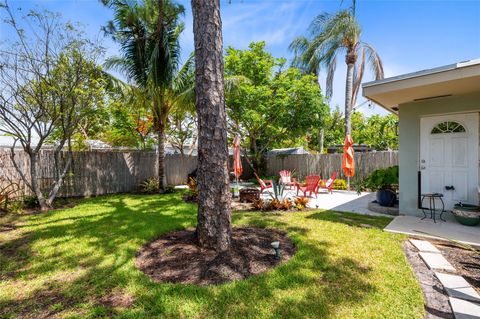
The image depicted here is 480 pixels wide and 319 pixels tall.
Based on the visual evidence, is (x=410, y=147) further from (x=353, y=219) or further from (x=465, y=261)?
(x=465, y=261)

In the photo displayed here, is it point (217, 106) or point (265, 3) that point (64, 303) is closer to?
point (217, 106)

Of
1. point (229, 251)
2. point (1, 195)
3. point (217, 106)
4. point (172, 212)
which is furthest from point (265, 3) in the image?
point (1, 195)

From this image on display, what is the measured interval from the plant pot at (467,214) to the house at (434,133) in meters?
0.45

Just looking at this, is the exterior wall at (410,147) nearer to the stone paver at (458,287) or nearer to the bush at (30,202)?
the stone paver at (458,287)

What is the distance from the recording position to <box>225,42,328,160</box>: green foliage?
13.3 meters

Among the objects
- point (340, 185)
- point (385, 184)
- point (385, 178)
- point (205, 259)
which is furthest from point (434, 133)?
point (340, 185)

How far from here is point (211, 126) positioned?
3.62m

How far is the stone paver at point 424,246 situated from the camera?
12.8 ft

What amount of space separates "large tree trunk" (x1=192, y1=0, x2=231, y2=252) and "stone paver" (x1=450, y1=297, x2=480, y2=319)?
8.75 feet

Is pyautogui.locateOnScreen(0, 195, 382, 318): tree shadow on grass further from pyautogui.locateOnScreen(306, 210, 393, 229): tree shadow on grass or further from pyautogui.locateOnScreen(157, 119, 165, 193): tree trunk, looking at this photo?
pyautogui.locateOnScreen(157, 119, 165, 193): tree trunk

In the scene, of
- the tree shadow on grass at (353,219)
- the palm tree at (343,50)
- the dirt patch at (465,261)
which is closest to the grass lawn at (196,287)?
the tree shadow on grass at (353,219)

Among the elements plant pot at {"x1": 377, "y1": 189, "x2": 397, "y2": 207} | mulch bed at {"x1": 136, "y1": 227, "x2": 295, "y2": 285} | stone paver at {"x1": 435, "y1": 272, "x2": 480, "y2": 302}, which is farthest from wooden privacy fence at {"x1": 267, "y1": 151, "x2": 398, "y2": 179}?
stone paver at {"x1": 435, "y1": 272, "x2": 480, "y2": 302}

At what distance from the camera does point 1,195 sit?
734 centimetres

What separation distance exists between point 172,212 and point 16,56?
6574mm
